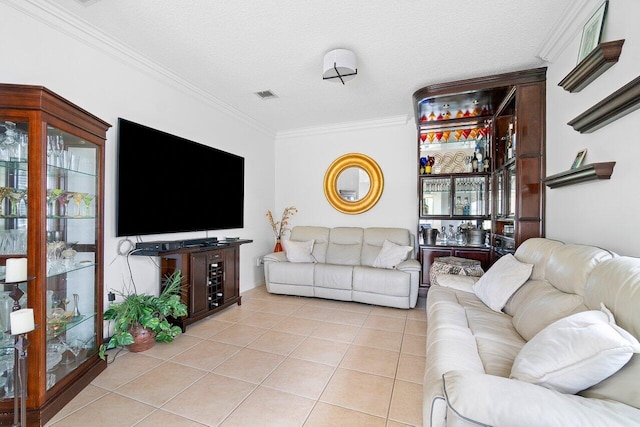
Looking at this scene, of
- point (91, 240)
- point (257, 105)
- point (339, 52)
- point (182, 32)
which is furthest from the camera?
point (257, 105)

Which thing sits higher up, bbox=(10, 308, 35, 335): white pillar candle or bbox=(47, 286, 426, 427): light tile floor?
bbox=(10, 308, 35, 335): white pillar candle

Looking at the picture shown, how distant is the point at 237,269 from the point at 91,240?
5.54 feet

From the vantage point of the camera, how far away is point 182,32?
2270mm

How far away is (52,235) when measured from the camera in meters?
1.76

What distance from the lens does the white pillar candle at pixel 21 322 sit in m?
1.36

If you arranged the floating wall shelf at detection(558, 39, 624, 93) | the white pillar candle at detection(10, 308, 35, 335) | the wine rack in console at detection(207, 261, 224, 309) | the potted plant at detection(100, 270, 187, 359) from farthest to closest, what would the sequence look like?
1. the wine rack in console at detection(207, 261, 224, 309)
2. the potted plant at detection(100, 270, 187, 359)
3. the floating wall shelf at detection(558, 39, 624, 93)
4. the white pillar candle at detection(10, 308, 35, 335)

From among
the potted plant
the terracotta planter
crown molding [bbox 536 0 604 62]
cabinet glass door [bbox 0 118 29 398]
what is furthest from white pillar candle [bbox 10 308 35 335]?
crown molding [bbox 536 0 604 62]

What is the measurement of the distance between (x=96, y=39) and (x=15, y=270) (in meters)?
1.90

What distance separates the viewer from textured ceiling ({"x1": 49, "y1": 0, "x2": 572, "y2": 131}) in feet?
6.54

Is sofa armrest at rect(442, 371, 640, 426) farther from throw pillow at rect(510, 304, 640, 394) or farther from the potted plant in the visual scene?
the potted plant

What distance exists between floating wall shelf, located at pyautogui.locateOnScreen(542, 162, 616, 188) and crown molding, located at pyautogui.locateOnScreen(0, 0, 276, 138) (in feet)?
11.8

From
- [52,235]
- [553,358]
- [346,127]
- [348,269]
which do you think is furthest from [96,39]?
[553,358]

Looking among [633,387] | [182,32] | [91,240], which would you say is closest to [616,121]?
[633,387]

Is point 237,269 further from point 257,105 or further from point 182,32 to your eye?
point 182,32
